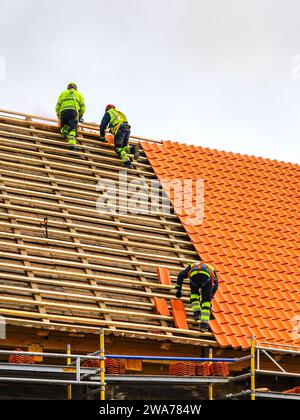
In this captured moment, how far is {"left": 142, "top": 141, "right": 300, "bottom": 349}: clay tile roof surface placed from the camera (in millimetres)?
18219

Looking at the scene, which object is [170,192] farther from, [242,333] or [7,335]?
[7,335]

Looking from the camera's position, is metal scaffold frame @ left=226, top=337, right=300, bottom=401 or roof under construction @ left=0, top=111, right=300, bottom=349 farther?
roof under construction @ left=0, top=111, right=300, bottom=349

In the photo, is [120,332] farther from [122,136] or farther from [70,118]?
[122,136]

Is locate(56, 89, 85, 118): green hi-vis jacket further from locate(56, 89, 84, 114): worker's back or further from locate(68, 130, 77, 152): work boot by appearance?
locate(68, 130, 77, 152): work boot

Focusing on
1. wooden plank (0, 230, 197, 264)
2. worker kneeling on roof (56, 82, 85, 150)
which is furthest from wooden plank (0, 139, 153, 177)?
wooden plank (0, 230, 197, 264)

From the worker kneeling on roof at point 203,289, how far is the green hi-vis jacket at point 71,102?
4.33 metres

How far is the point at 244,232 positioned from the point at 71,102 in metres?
3.91

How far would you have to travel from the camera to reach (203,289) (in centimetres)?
1720

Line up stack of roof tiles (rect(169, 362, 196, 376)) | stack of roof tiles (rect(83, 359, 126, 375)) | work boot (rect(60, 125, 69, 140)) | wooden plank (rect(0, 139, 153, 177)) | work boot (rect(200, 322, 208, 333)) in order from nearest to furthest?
stack of roof tiles (rect(83, 359, 126, 375)), stack of roof tiles (rect(169, 362, 196, 376)), work boot (rect(200, 322, 208, 333)), wooden plank (rect(0, 139, 153, 177)), work boot (rect(60, 125, 69, 140))

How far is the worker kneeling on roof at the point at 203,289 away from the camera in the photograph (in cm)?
1708

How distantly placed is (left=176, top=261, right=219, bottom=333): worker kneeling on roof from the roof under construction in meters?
0.30

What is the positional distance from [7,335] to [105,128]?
6.03m

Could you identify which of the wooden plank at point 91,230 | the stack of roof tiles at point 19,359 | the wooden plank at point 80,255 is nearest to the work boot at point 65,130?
the wooden plank at point 91,230
